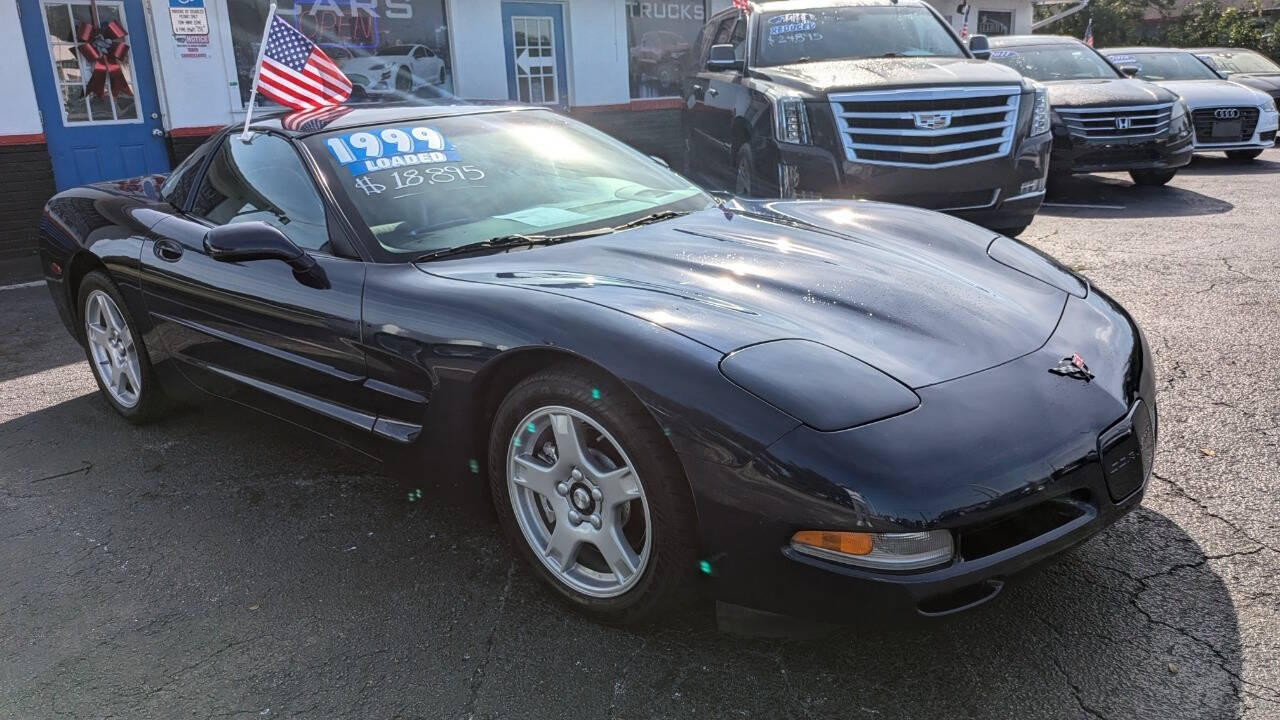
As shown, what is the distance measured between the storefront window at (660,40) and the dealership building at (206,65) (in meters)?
0.12

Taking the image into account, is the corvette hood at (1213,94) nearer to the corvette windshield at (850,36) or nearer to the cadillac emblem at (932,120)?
the corvette windshield at (850,36)

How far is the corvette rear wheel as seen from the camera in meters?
4.16

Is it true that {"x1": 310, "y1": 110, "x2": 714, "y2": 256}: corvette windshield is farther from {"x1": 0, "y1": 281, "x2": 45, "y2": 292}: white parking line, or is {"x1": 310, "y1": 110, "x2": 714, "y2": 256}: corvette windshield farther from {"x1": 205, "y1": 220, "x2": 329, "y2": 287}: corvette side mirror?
{"x1": 0, "y1": 281, "x2": 45, "y2": 292}: white parking line

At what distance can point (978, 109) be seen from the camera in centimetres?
664

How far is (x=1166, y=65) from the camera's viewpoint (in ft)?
41.8

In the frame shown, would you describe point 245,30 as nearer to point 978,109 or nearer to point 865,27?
point 865,27

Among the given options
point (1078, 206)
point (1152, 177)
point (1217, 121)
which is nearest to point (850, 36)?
point (1078, 206)

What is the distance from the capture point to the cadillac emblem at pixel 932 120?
657 cm

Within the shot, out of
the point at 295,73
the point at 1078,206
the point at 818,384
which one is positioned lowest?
the point at 1078,206

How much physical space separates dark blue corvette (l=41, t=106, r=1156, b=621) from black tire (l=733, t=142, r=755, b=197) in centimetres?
339

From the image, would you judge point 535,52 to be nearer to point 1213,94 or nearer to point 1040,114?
point 1040,114

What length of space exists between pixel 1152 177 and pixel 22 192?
1111 centimetres

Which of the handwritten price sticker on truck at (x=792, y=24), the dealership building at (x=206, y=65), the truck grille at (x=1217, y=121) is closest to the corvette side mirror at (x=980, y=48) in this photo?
the handwritten price sticker on truck at (x=792, y=24)

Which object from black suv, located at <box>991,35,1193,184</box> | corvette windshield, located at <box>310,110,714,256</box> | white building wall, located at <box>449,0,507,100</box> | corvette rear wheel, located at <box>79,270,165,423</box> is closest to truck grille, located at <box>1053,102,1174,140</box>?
black suv, located at <box>991,35,1193,184</box>
